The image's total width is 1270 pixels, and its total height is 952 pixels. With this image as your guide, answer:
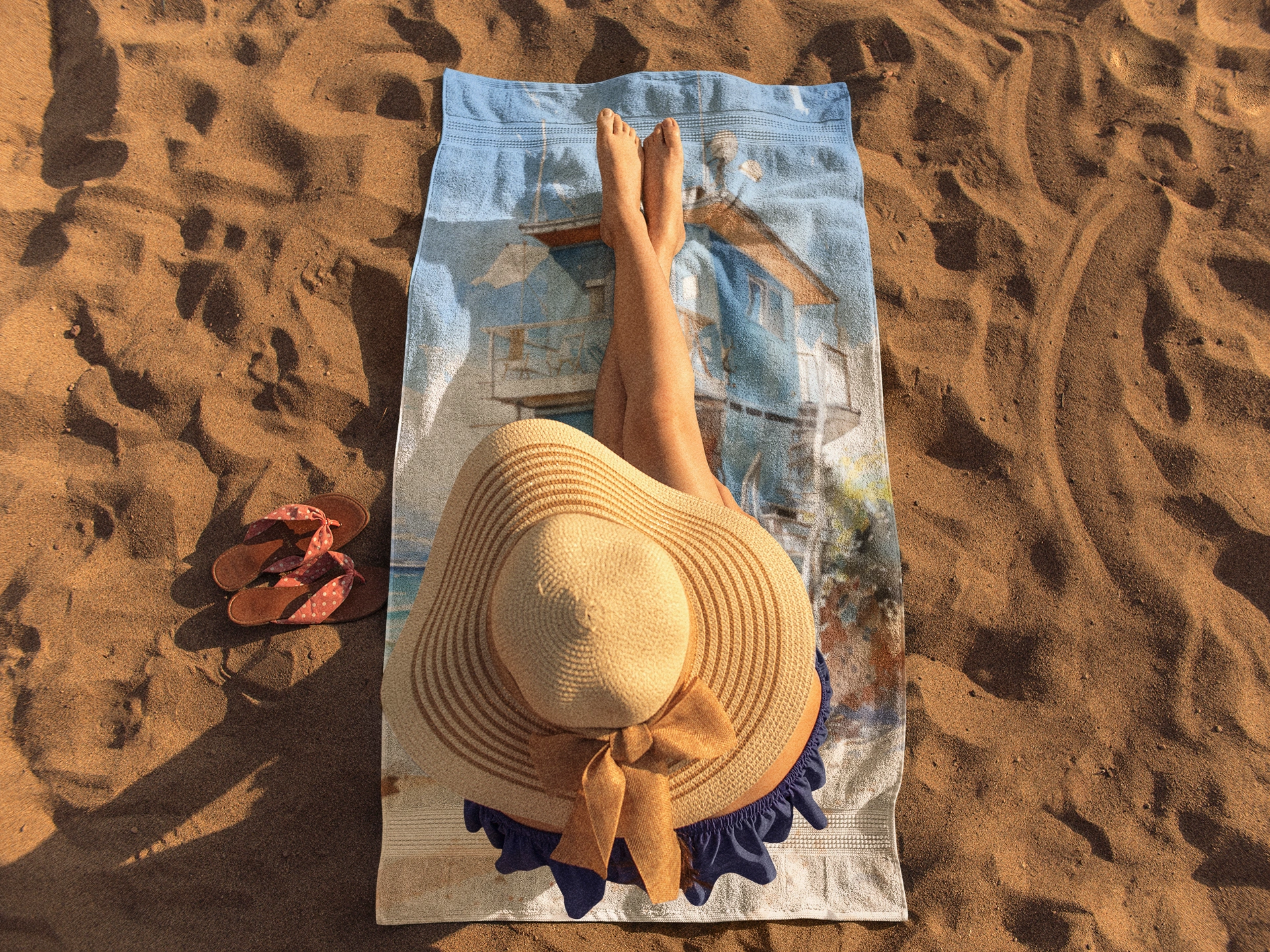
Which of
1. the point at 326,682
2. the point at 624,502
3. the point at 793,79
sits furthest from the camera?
the point at 793,79

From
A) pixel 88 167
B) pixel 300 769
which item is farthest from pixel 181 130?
pixel 300 769

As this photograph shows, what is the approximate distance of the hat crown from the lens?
0.98m

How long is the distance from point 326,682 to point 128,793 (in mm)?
507

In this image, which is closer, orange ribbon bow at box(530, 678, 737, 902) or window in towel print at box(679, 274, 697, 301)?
orange ribbon bow at box(530, 678, 737, 902)

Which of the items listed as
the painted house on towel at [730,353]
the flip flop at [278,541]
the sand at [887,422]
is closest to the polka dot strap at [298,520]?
the flip flop at [278,541]

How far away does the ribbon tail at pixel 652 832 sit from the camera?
1112 mm

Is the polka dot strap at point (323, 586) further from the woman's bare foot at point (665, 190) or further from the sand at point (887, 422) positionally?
the woman's bare foot at point (665, 190)

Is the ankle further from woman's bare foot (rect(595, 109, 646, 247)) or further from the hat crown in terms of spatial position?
the hat crown

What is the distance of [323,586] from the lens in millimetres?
1997

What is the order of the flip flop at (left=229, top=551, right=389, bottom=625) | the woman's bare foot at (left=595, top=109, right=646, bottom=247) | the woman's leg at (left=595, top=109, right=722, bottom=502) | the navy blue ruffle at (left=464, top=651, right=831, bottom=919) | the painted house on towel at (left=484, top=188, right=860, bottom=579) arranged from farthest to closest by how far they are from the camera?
1. the woman's bare foot at (left=595, top=109, right=646, bottom=247)
2. the painted house on towel at (left=484, top=188, right=860, bottom=579)
3. the flip flop at (left=229, top=551, right=389, bottom=625)
4. the woman's leg at (left=595, top=109, right=722, bottom=502)
5. the navy blue ruffle at (left=464, top=651, right=831, bottom=919)

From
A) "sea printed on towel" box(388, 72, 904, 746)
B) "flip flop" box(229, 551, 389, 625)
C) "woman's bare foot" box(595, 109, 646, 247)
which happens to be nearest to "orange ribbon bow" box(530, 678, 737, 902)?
"sea printed on towel" box(388, 72, 904, 746)

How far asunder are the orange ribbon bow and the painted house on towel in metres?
1.03

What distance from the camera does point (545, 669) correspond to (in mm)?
996

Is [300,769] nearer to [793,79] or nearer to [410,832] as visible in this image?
[410,832]
